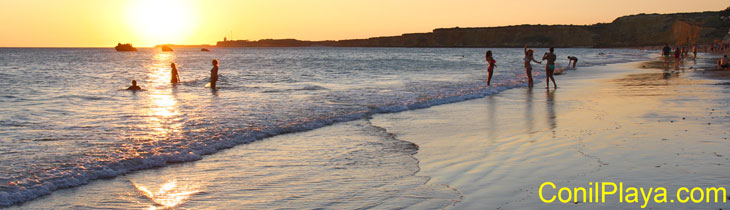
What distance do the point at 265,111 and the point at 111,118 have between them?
317cm

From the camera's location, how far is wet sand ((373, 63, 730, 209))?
5899 mm

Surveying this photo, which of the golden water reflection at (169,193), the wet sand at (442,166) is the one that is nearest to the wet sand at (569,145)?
the wet sand at (442,166)

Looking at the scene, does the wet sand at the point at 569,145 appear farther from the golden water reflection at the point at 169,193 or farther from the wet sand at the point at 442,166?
the golden water reflection at the point at 169,193

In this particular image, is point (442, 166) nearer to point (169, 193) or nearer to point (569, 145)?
point (569, 145)

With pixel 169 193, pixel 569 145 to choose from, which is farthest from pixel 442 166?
pixel 169 193

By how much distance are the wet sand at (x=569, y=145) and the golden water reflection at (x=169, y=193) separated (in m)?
2.45

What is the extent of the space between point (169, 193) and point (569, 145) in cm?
505

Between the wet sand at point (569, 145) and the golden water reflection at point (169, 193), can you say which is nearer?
the golden water reflection at point (169, 193)

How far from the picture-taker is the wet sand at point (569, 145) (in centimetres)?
590

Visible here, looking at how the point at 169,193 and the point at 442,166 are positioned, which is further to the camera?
the point at 442,166

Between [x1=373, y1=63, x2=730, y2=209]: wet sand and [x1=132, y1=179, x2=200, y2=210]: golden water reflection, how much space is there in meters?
2.45

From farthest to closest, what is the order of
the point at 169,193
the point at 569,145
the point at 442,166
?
the point at 569,145 < the point at 442,166 < the point at 169,193

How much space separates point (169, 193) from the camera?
241 inches

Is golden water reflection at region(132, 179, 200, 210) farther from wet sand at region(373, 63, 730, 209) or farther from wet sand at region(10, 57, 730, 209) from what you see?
wet sand at region(373, 63, 730, 209)
